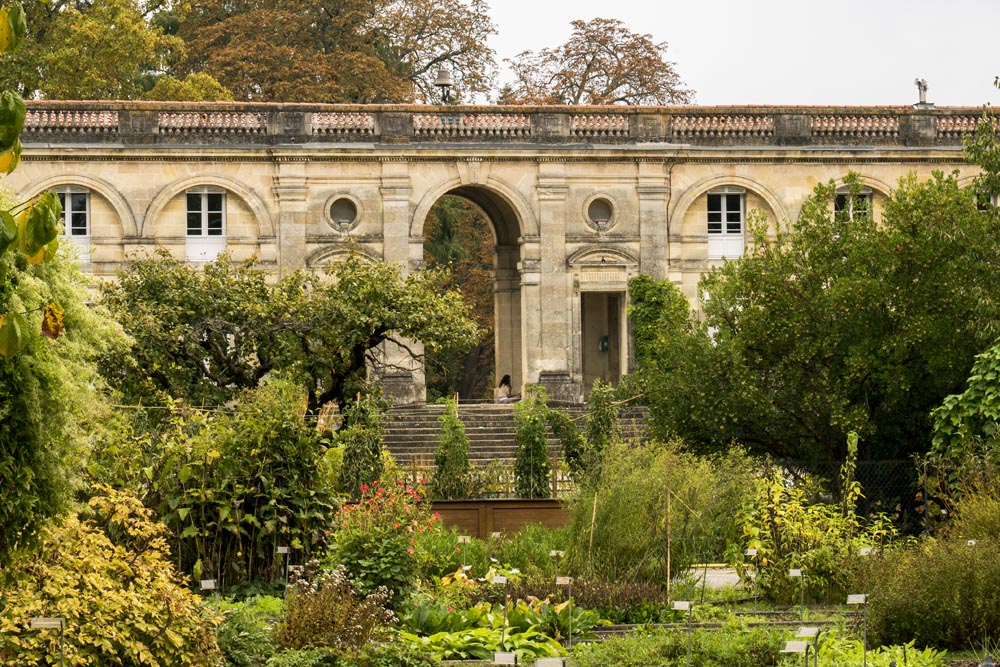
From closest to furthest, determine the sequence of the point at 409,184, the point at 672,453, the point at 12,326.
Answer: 1. the point at 12,326
2. the point at 672,453
3. the point at 409,184

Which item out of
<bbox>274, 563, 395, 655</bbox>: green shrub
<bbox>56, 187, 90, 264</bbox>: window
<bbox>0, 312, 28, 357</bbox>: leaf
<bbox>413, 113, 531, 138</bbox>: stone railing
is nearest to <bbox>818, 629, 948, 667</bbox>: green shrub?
<bbox>274, 563, 395, 655</bbox>: green shrub

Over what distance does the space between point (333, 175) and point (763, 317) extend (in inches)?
594

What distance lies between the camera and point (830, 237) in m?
22.8

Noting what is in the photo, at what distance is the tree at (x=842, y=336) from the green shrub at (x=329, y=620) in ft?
33.7

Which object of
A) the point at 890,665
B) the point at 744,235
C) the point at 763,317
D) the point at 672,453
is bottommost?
the point at 890,665

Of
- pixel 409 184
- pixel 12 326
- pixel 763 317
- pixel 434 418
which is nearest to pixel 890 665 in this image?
pixel 12 326

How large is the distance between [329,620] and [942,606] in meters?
4.79

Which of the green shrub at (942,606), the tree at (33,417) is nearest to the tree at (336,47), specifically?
the green shrub at (942,606)

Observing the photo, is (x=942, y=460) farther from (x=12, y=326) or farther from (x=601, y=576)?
(x=12, y=326)

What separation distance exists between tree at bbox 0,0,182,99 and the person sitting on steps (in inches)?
457

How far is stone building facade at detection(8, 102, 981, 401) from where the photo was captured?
34594mm

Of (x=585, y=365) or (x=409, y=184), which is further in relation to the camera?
(x=585, y=365)

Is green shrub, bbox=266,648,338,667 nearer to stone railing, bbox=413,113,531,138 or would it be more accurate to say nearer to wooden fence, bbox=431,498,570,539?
wooden fence, bbox=431,498,570,539

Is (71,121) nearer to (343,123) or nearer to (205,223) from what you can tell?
(205,223)
